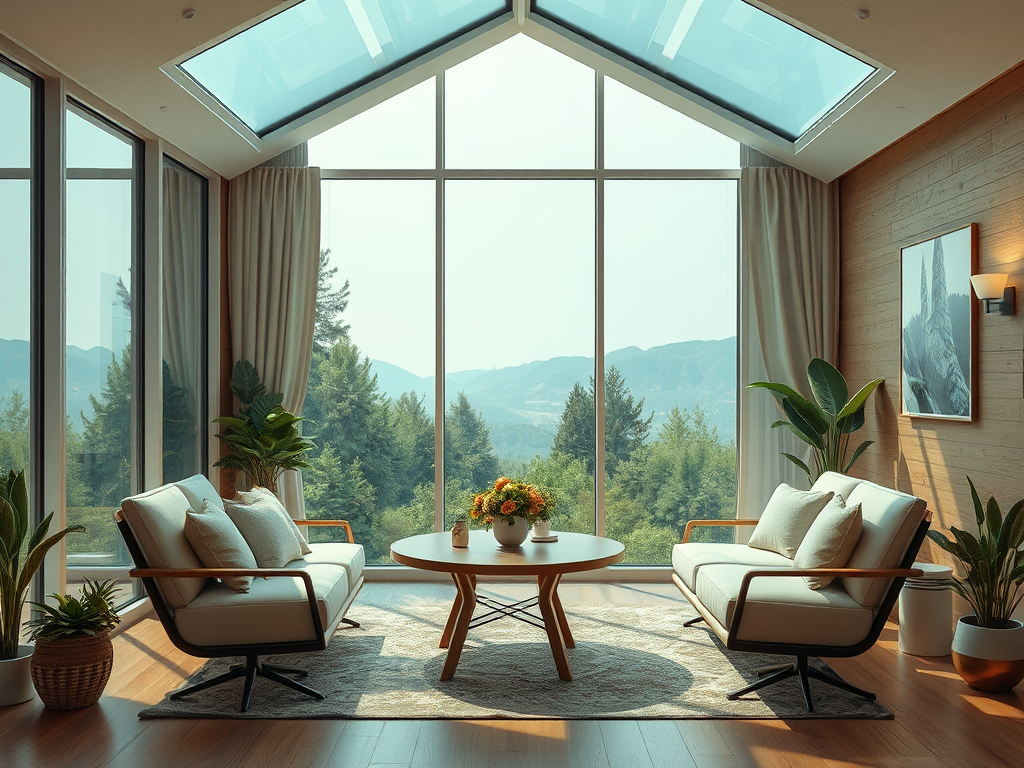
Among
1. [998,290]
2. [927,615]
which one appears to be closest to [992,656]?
[927,615]

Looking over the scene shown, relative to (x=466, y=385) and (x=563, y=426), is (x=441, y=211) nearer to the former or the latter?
(x=466, y=385)

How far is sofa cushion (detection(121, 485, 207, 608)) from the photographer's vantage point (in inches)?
144

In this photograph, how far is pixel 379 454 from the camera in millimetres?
6609

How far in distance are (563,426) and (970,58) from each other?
3.54 m

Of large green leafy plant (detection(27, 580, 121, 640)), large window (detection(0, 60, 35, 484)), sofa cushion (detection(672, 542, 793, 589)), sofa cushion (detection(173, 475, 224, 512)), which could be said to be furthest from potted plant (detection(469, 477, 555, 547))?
large window (detection(0, 60, 35, 484))

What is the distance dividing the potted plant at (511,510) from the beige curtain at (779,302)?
8.21ft

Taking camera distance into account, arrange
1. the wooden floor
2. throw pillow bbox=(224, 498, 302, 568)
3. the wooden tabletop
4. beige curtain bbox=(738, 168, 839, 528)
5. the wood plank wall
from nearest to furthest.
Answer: the wooden floor, the wooden tabletop, throw pillow bbox=(224, 498, 302, 568), the wood plank wall, beige curtain bbox=(738, 168, 839, 528)

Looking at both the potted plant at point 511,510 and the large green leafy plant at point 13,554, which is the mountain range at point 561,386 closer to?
the potted plant at point 511,510

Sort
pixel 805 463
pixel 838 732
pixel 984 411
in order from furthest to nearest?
pixel 805 463 < pixel 984 411 < pixel 838 732

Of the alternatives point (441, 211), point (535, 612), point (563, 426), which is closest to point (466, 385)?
point (563, 426)

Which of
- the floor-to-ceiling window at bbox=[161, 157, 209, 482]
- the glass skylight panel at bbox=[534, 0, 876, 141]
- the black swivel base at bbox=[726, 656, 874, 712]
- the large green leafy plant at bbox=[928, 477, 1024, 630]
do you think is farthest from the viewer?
the floor-to-ceiling window at bbox=[161, 157, 209, 482]

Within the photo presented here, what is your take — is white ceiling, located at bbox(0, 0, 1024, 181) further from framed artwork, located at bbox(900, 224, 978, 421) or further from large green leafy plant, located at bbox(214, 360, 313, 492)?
large green leafy plant, located at bbox(214, 360, 313, 492)

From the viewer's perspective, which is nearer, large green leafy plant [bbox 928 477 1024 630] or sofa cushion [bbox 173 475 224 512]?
large green leafy plant [bbox 928 477 1024 630]

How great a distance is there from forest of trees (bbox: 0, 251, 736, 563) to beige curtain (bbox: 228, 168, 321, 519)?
15 centimetres
